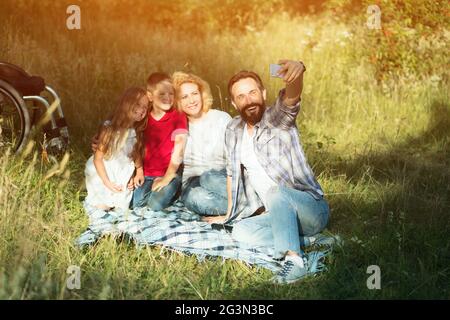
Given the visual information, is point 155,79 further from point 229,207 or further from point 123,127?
point 229,207

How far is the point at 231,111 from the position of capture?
6.77 meters

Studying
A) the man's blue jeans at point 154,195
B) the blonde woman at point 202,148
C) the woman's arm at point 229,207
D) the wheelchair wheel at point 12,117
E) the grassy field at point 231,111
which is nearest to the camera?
the grassy field at point 231,111

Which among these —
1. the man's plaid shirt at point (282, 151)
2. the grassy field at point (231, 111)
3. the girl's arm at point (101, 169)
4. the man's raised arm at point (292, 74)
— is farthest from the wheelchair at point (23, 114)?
the man's raised arm at point (292, 74)

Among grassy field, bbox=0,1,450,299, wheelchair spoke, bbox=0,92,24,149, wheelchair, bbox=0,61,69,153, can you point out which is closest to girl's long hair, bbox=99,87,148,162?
grassy field, bbox=0,1,450,299

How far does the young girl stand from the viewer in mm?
5152

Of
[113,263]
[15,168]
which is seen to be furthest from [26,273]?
[15,168]

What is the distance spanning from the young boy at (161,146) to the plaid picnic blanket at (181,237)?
0.27 meters

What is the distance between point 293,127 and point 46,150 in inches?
80.6

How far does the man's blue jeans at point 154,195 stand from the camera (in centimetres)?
521

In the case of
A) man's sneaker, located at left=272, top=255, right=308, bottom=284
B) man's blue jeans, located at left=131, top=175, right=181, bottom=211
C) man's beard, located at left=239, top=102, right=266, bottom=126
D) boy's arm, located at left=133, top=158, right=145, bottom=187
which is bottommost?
man's sneaker, located at left=272, top=255, right=308, bottom=284

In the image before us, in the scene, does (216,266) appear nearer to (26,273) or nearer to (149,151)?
(26,273)

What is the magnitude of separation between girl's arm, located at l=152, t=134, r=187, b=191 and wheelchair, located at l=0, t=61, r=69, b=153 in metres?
0.86

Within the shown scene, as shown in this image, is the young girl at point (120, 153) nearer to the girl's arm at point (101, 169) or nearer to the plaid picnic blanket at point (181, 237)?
the girl's arm at point (101, 169)

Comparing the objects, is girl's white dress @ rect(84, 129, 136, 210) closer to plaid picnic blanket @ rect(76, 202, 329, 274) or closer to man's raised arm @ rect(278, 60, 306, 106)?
plaid picnic blanket @ rect(76, 202, 329, 274)
